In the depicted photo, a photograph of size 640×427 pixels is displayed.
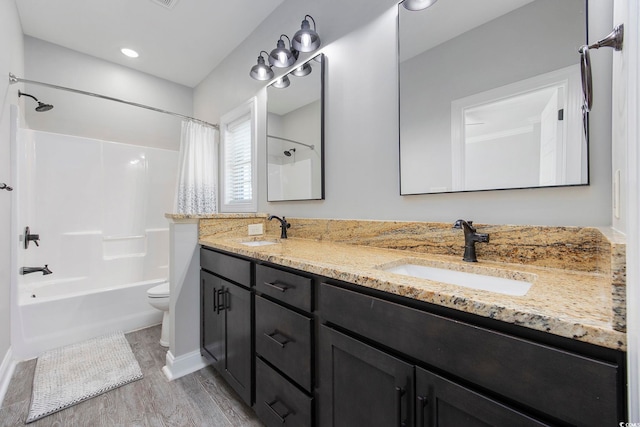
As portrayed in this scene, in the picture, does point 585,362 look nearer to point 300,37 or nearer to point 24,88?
point 300,37

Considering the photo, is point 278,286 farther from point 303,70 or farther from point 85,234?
point 85,234

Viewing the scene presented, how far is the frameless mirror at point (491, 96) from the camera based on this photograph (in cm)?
94

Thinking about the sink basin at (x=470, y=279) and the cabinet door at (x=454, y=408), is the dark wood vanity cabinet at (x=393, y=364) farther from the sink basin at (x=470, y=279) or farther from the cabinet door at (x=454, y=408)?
the sink basin at (x=470, y=279)

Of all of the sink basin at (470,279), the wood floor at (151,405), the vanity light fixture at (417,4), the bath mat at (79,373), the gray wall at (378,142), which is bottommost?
the wood floor at (151,405)

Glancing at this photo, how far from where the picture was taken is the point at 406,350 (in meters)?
0.72

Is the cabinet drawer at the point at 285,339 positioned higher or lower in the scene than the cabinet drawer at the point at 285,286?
lower

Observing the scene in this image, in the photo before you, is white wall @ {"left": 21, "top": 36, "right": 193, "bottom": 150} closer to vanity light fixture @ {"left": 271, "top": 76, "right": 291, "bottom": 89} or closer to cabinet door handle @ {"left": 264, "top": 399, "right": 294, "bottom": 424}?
vanity light fixture @ {"left": 271, "top": 76, "right": 291, "bottom": 89}

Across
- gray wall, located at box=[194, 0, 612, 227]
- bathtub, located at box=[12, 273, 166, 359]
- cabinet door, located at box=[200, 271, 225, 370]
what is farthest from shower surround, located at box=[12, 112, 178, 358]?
gray wall, located at box=[194, 0, 612, 227]

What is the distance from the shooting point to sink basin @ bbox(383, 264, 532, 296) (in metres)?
0.91

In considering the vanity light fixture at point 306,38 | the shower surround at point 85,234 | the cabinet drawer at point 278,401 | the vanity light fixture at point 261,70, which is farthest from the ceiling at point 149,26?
the cabinet drawer at point 278,401

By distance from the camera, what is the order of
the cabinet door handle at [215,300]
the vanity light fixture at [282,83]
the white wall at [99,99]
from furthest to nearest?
the white wall at [99,99] → the vanity light fixture at [282,83] → the cabinet door handle at [215,300]

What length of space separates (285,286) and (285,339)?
224 millimetres

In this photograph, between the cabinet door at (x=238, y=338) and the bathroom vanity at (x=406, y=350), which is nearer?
the bathroom vanity at (x=406, y=350)

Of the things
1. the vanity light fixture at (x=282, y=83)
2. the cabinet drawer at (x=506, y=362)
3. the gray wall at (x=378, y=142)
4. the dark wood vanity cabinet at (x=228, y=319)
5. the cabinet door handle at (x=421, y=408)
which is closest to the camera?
the cabinet drawer at (x=506, y=362)
